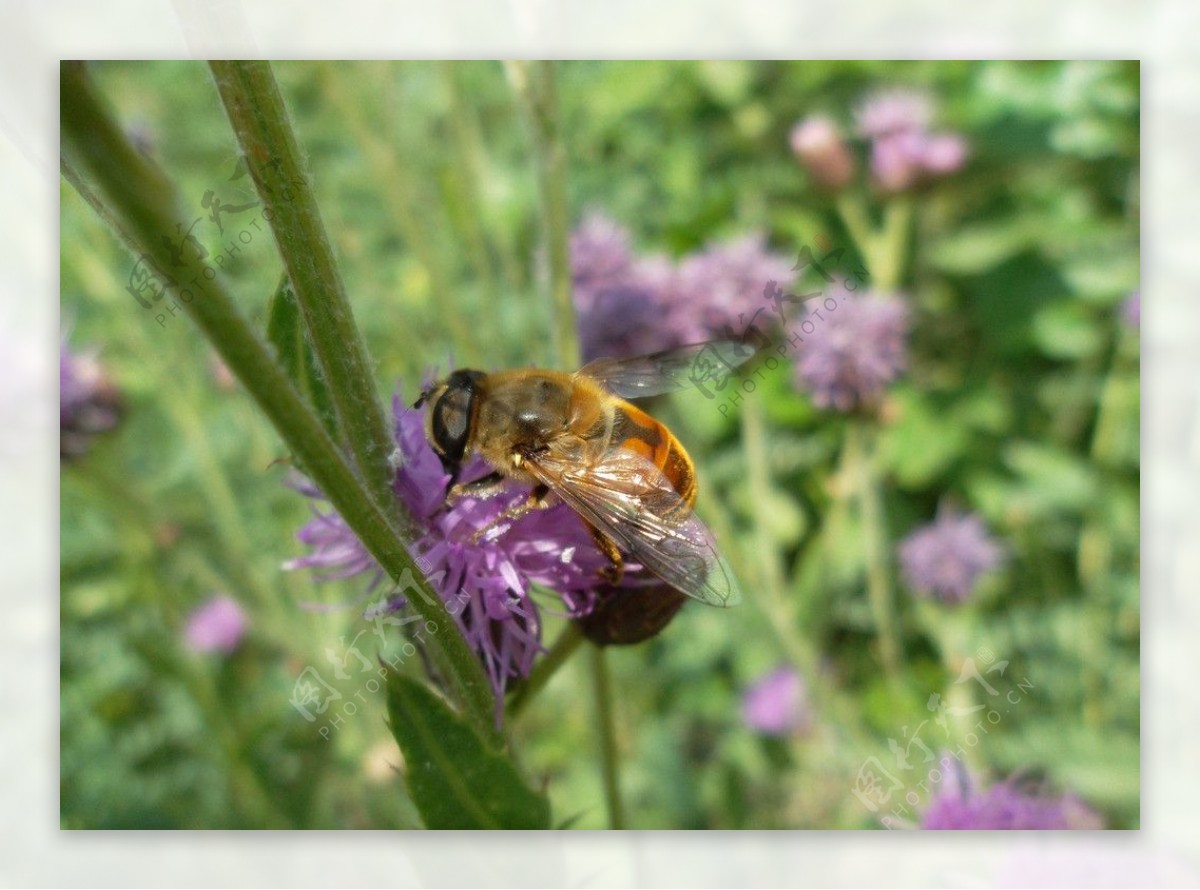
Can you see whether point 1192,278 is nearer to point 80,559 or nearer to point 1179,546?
point 1179,546

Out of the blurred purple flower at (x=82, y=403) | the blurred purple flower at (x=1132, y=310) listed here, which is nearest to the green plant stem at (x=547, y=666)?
the blurred purple flower at (x=82, y=403)

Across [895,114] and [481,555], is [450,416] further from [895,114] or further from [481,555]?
[895,114]

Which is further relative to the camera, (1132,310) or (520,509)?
(1132,310)

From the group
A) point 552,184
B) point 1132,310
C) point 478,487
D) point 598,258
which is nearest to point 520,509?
point 478,487

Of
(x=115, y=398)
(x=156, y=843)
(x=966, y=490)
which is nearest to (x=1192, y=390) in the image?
(x=966, y=490)

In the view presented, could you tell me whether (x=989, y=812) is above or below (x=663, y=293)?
below

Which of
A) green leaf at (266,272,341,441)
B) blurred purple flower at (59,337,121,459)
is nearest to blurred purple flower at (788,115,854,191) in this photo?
blurred purple flower at (59,337,121,459)
